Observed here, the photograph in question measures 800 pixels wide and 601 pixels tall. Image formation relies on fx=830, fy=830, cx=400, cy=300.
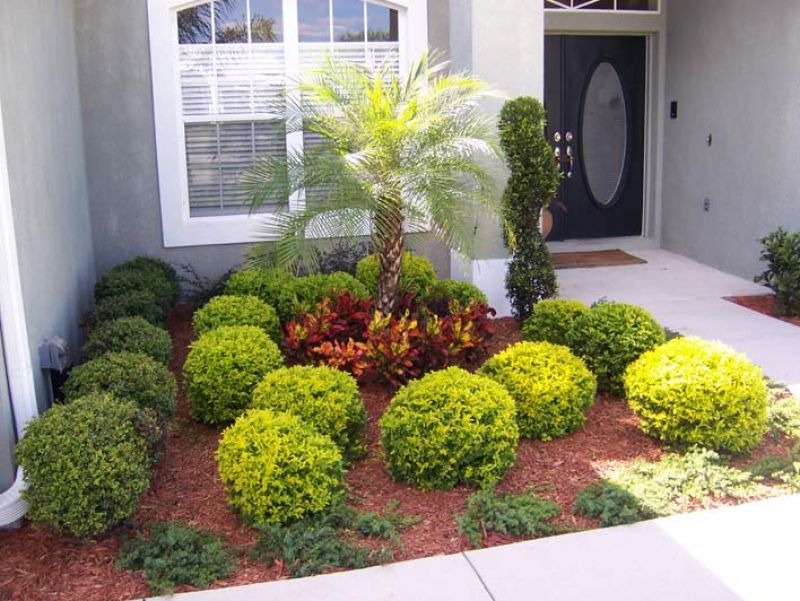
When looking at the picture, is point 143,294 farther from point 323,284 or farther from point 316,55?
point 316,55

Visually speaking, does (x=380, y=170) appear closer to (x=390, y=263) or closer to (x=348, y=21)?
(x=390, y=263)

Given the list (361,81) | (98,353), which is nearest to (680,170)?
(361,81)

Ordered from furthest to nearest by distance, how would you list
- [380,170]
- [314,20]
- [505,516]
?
[314,20] < [380,170] < [505,516]

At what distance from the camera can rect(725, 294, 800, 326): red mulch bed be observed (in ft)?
25.3

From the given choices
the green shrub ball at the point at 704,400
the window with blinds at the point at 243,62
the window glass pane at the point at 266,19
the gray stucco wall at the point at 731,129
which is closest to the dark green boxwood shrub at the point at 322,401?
the green shrub ball at the point at 704,400

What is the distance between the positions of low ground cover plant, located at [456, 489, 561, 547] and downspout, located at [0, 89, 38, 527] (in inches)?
89.4

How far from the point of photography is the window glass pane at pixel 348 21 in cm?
823

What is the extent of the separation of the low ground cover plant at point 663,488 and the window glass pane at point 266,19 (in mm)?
5546

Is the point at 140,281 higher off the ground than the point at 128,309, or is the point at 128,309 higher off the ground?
the point at 140,281

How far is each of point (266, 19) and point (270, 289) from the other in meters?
2.79

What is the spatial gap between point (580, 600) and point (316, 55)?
6199mm

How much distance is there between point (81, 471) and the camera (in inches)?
151

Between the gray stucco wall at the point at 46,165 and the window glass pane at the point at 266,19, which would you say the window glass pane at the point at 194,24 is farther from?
the gray stucco wall at the point at 46,165

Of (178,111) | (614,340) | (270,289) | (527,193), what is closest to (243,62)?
(178,111)
